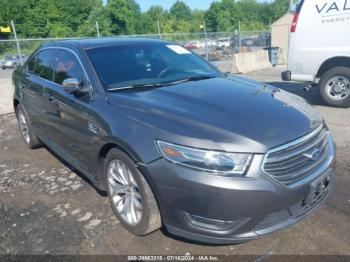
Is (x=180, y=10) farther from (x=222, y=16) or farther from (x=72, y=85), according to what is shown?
(x=72, y=85)

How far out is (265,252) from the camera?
2.78m

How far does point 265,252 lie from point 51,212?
2.24 meters

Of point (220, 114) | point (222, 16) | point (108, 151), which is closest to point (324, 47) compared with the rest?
point (220, 114)

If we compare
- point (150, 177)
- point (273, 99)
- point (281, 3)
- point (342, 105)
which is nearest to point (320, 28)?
point (342, 105)

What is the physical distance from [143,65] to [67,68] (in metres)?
0.92

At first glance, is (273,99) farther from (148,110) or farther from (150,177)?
(150,177)

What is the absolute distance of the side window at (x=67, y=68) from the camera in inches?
143

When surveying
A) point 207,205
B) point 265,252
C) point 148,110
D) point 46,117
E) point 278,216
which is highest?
point 148,110

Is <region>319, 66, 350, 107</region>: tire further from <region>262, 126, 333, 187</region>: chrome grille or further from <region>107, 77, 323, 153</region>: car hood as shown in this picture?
<region>262, 126, 333, 187</region>: chrome grille

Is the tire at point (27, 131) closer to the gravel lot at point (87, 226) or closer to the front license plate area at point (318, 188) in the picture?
the gravel lot at point (87, 226)

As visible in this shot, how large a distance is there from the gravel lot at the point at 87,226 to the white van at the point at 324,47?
2.85 meters

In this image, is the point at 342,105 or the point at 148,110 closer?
the point at 148,110

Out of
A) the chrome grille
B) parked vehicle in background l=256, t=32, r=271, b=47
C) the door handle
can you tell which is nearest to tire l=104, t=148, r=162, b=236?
the chrome grille

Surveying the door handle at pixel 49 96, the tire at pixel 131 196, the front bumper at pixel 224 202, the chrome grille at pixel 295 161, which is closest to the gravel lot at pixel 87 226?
the tire at pixel 131 196
